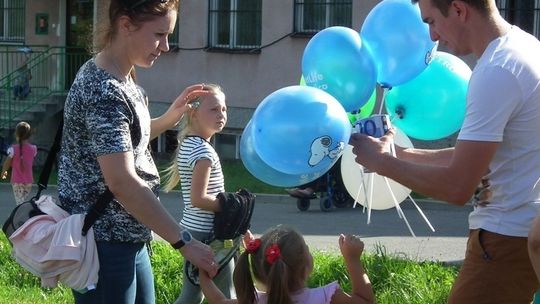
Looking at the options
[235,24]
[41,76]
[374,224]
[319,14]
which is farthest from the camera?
[41,76]

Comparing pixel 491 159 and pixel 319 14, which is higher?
pixel 319 14

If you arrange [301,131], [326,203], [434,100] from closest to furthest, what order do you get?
[301,131] < [434,100] < [326,203]

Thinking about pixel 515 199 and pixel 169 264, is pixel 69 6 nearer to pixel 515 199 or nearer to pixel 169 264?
pixel 169 264

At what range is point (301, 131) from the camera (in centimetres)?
435

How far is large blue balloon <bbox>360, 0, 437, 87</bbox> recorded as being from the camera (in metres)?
4.95

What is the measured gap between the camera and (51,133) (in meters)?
22.9

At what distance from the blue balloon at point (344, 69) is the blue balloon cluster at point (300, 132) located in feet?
1.50

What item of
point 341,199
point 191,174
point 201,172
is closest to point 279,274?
point 201,172

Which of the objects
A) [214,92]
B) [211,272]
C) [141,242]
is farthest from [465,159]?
[214,92]

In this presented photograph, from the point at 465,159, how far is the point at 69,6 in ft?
71.2

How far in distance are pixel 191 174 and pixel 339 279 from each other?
5.51 ft

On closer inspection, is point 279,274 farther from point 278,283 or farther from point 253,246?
point 253,246

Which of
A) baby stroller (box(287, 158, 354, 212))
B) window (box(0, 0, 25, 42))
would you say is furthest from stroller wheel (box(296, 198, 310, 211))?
window (box(0, 0, 25, 42))

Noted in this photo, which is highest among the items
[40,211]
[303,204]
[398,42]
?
[398,42]
